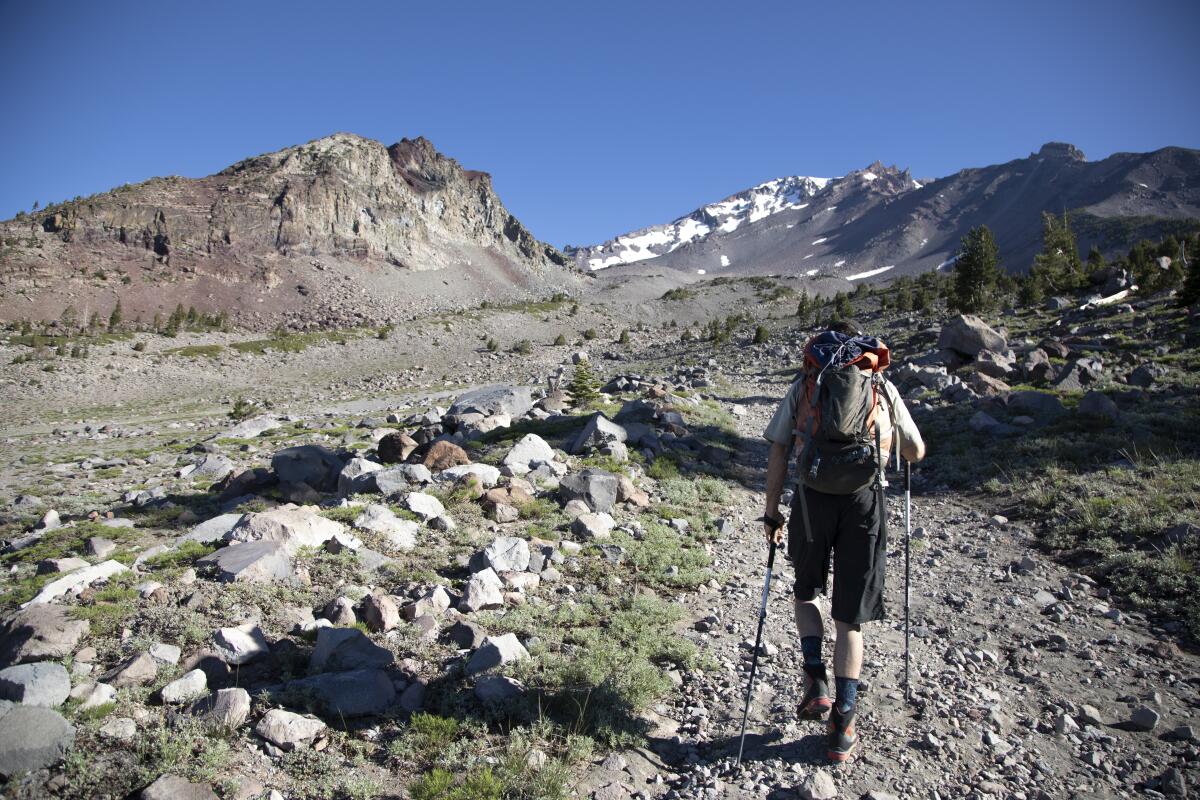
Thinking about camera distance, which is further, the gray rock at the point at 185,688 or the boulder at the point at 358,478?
the boulder at the point at 358,478

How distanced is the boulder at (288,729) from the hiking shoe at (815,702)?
336 centimetres

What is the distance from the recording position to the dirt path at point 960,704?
3.81 meters

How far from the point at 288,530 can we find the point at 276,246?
90519mm

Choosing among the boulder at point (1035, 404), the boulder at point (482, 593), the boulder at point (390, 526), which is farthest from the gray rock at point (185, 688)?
the boulder at point (1035, 404)

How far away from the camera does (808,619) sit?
14.1 feet

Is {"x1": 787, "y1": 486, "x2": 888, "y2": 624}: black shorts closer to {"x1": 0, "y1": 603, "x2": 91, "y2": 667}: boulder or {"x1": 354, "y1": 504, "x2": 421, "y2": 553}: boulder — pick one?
{"x1": 354, "y1": 504, "x2": 421, "y2": 553}: boulder

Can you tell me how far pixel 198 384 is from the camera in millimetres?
35469

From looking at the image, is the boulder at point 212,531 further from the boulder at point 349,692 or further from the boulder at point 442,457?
the boulder at point 349,692

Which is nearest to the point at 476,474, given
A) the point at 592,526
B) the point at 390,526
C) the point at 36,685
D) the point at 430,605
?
the point at 390,526

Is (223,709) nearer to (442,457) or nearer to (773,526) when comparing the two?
(773,526)

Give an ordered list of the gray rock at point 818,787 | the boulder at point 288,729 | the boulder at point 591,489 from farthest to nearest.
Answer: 1. the boulder at point 591,489
2. the boulder at point 288,729
3. the gray rock at point 818,787

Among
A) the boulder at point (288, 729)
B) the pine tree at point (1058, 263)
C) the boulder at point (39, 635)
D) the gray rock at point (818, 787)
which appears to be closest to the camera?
the gray rock at point (818, 787)

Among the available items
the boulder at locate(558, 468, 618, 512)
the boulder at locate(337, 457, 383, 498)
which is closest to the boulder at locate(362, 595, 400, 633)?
the boulder at locate(558, 468, 618, 512)

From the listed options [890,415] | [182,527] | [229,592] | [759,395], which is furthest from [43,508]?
[759,395]
